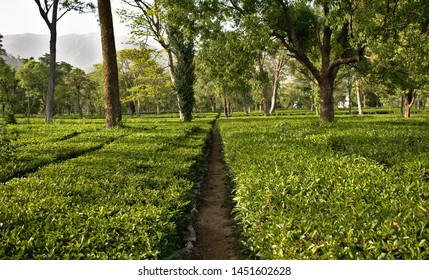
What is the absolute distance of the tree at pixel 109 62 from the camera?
1551cm

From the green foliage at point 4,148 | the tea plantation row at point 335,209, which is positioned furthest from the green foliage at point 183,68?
the tea plantation row at point 335,209

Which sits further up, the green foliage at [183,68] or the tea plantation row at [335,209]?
the green foliage at [183,68]

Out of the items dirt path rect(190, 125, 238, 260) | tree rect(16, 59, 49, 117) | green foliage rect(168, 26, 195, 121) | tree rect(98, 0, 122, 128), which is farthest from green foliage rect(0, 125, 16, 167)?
tree rect(16, 59, 49, 117)

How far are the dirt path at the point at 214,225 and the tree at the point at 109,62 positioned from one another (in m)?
9.06

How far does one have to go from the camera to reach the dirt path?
182 inches

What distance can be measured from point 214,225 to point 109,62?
12.7m

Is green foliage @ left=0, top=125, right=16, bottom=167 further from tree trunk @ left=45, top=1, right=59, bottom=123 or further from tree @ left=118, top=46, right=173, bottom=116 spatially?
tree @ left=118, top=46, right=173, bottom=116

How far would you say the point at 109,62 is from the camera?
15.7m

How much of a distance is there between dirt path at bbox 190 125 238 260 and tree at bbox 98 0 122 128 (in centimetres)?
906

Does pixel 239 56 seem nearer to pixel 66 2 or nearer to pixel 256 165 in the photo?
pixel 256 165

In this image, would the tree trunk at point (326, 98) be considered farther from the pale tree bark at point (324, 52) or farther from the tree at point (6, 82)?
the tree at point (6, 82)

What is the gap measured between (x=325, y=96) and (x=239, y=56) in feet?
21.9
